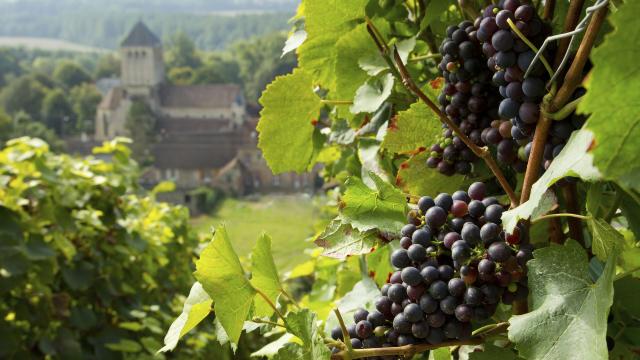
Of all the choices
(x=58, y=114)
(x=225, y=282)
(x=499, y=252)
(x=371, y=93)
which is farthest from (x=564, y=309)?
(x=58, y=114)

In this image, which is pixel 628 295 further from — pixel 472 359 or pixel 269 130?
pixel 269 130

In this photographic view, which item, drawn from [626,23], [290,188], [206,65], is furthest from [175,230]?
[206,65]

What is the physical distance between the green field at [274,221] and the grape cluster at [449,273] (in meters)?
22.5

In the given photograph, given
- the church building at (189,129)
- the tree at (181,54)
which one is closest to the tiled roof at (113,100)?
the church building at (189,129)

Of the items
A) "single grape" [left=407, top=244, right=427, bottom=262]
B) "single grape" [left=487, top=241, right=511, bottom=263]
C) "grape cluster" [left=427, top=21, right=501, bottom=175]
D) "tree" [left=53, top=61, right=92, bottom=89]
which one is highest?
"grape cluster" [left=427, top=21, right=501, bottom=175]

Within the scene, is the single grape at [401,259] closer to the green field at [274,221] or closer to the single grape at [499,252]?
the single grape at [499,252]

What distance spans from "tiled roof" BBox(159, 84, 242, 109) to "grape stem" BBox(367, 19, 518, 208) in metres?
45.3

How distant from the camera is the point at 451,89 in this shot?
0.64 m

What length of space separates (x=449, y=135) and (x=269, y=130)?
0.24 metres

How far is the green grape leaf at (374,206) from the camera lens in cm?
61

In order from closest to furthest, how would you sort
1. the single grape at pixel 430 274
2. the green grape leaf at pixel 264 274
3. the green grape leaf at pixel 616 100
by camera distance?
the green grape leaf at pixel 616 100 → the single grape at pixel 430 274 → the green grape leaf at pixel 264 274

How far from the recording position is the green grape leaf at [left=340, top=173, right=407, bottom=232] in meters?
0.61

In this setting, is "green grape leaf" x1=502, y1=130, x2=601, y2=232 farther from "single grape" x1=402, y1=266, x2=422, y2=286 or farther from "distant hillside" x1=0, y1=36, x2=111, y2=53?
"distant hillside" x1=0, y1=36, x2=111, y2=53

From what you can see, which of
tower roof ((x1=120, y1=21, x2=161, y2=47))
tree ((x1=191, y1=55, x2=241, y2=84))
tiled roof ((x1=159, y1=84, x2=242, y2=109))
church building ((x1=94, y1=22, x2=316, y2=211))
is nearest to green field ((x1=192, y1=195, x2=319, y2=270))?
church building ((x1=94, y1=22, x2=316, y2=211))
